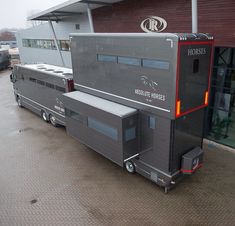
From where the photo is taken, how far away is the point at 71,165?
344 inches

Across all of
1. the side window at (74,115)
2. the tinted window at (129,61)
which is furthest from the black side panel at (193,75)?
the side window at (74,115)

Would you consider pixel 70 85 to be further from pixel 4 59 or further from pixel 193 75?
pixel 4 59

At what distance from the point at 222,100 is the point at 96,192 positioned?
6.05 metres

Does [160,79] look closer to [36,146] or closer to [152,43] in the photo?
[152,43]

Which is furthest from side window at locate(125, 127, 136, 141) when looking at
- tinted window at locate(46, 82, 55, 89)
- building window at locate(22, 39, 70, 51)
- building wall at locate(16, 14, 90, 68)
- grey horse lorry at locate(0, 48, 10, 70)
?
grey horse lorry at locate(0, 48, 10, 70)

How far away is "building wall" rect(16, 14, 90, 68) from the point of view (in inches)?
634

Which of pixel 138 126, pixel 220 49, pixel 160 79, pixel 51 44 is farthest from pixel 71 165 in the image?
pixel 51 44

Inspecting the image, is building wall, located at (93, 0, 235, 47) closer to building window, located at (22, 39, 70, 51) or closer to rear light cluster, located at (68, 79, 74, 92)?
rear light cluster, located at (68, 79, 74, 92)

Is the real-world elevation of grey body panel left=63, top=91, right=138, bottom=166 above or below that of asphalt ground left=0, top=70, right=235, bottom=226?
above

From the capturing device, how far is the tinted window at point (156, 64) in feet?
19.1

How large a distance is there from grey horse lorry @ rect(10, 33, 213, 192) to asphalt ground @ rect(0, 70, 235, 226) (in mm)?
666

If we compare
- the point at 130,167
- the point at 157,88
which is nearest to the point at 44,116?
the point at 130,167

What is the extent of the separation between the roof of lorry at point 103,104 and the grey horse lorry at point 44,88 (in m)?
1.66

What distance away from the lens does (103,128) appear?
732 cm
